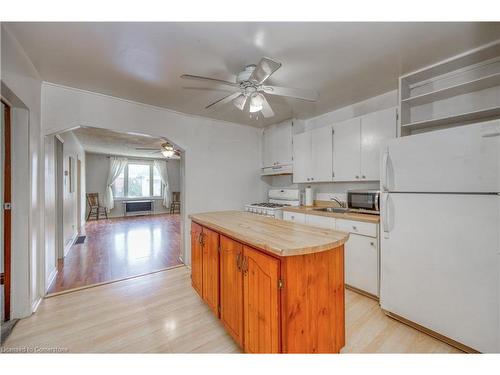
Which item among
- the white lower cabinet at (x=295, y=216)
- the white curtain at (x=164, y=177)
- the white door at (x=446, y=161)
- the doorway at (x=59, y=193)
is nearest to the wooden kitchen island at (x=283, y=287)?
the white door at (x=446, y=161)

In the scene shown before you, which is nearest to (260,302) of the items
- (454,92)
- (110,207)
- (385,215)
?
(385,215)

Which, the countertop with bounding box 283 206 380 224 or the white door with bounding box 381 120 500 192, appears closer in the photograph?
the white door with bounding box 381 120 500 192

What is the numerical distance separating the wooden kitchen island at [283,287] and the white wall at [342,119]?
1871 millimetres

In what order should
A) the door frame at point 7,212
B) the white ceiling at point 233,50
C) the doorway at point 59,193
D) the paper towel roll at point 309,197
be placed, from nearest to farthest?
the white ceiling at point 233,50 < the door frame at point 7,212 < the doorway at point 59,193 < the paper towel roll at point 309,197

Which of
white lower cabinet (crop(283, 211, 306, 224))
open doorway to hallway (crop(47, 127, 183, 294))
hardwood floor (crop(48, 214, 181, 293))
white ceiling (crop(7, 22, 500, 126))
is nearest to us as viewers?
white ceiling (crop(7, 22, 500, 126))

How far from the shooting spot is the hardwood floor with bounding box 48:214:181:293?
283 cm

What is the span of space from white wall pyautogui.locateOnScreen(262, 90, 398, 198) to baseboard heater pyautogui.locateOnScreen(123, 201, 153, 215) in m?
6.37

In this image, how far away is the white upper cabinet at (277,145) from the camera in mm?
3609

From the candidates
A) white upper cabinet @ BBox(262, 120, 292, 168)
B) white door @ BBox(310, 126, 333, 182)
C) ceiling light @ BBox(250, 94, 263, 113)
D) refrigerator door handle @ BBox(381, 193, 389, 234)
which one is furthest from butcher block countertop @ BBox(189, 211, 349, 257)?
white upper cabinet @ BBox(262, 120, 292, 168)

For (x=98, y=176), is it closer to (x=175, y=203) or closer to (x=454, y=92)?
(x=175, y=203)

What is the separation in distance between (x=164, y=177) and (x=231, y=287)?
8.23 metres

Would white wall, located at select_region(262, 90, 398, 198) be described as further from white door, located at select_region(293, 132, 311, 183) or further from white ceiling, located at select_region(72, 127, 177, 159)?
white ceiling, located at select_region(72, 127, 177, 159)

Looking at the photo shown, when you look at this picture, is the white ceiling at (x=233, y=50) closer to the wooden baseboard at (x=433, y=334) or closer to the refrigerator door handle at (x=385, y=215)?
the refrigerator door handle at (x=385, y=215)

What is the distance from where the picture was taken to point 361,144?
8.58 feet
